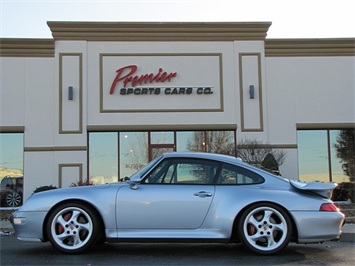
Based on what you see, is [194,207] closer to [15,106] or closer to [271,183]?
[271,183]

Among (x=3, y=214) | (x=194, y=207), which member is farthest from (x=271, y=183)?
(x=3, y=214)

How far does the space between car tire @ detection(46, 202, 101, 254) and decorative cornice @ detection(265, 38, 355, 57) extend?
39.8ft

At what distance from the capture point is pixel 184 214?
589cm

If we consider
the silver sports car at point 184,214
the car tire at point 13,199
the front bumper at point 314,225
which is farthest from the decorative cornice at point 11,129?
the front bumper at point 314,225

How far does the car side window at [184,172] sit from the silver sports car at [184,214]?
0.14 feet

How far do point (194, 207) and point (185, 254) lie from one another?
0.69 m

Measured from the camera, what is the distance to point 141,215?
592 cm

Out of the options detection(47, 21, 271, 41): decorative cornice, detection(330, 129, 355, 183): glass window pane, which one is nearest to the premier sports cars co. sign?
detection(47, 21, 271, 41): decorative cornice

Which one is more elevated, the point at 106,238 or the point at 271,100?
the point at 271,100

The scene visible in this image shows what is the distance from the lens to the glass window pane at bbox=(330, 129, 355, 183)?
16.8 meters

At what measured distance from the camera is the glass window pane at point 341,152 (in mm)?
16781

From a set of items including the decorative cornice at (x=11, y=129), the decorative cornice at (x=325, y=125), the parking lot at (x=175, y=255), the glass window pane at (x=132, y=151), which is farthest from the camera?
the decorative cornice at (x=325, y=125)

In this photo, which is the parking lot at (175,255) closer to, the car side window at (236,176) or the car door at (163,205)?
the car door at (163,205)

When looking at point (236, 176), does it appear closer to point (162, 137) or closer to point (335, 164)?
point (162, 137)
